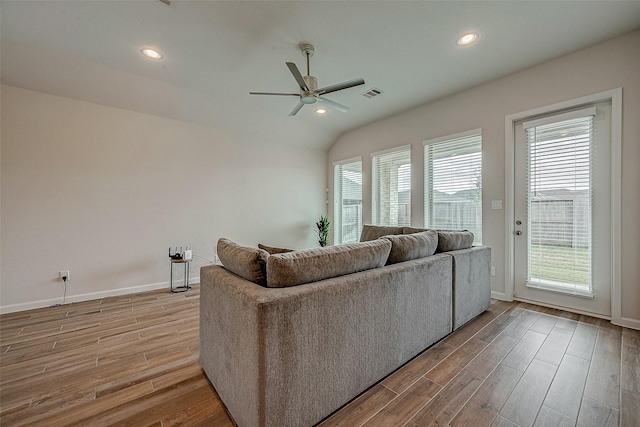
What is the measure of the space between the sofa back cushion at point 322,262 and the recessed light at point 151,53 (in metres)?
2.75

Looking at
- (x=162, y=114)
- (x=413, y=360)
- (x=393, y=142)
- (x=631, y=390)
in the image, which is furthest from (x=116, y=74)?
(x=631, y=390)

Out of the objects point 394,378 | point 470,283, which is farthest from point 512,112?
point 394,378

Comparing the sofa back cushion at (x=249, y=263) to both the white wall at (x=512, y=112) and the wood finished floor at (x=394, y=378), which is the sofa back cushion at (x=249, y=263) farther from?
the white wall at (x=512, y=112)

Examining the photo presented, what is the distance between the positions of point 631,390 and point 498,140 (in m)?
2.73

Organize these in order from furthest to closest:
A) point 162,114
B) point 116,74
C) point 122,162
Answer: point 162,114, point 122,162, point 116,74

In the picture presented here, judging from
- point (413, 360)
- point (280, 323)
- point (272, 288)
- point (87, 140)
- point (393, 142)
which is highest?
point (393, 142)

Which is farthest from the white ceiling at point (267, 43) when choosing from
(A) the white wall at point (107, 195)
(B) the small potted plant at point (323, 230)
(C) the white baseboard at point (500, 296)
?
(C) the white baseboard at point (500, 296)

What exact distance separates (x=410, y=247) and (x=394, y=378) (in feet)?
3.08

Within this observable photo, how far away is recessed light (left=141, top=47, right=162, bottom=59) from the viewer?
8.74 ft

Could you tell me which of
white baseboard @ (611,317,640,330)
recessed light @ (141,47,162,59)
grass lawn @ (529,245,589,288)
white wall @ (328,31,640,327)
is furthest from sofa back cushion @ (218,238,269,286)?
white baseboard @ (611,317,640,330)

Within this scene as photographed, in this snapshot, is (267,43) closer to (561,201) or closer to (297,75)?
(297,75)

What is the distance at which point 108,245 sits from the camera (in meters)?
3.49

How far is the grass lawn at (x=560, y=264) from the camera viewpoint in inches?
109

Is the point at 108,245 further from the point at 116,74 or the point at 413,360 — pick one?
the point at 413,360
